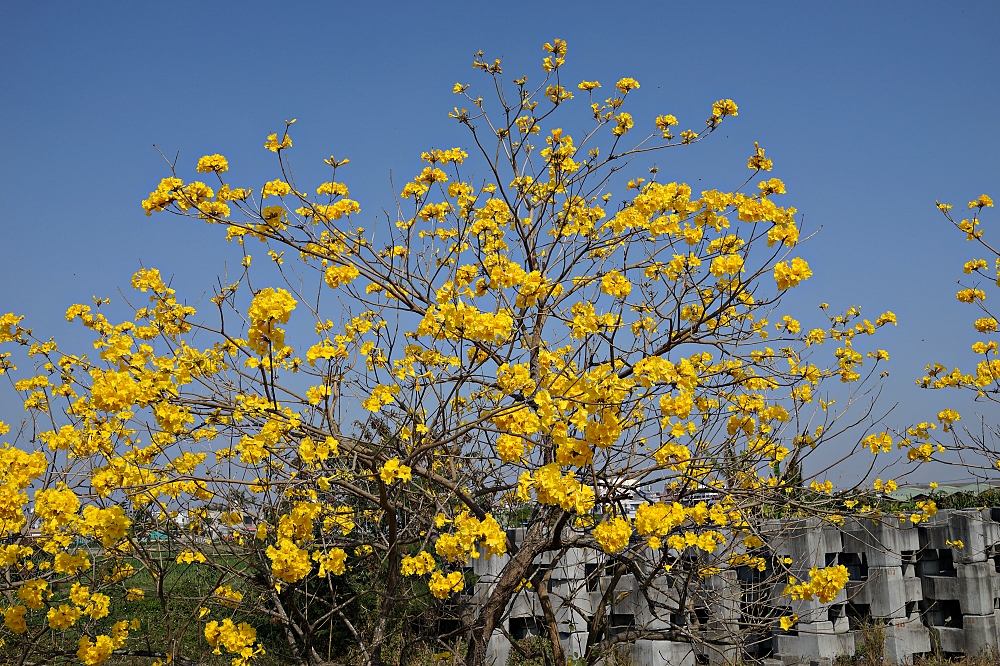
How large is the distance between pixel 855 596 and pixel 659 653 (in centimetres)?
165

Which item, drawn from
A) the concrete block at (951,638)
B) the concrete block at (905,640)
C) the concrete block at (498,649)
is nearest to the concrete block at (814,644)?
the concrete block at (905,640)

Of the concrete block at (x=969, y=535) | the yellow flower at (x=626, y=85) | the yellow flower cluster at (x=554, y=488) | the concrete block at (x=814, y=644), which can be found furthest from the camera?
the concrete block at (x=969, y=535)

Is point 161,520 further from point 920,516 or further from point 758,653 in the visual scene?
point 920,516

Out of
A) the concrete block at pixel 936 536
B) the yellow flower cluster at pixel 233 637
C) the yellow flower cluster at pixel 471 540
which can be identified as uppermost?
the concrete block at pixel 936 536

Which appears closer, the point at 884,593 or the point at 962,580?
the point at 884,593

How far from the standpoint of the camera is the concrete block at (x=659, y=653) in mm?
5098

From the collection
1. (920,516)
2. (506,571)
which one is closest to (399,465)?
(506,571)

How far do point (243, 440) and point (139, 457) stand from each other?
1.15 meters

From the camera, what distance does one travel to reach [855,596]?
5.67 m

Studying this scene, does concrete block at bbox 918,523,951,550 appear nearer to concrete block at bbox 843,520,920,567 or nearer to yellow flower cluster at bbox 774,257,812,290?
concrete block at bbox 843,520,920,567

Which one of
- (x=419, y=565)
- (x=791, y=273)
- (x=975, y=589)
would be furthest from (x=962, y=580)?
(x=419, y=565)

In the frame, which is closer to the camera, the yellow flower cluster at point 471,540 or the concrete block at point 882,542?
the yellow flower cluster at point 471,540

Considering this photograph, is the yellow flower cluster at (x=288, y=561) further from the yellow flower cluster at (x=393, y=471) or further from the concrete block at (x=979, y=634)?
the concrete block at (x=979, y=634)

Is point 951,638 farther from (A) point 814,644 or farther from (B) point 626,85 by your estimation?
(B) point 626,85
